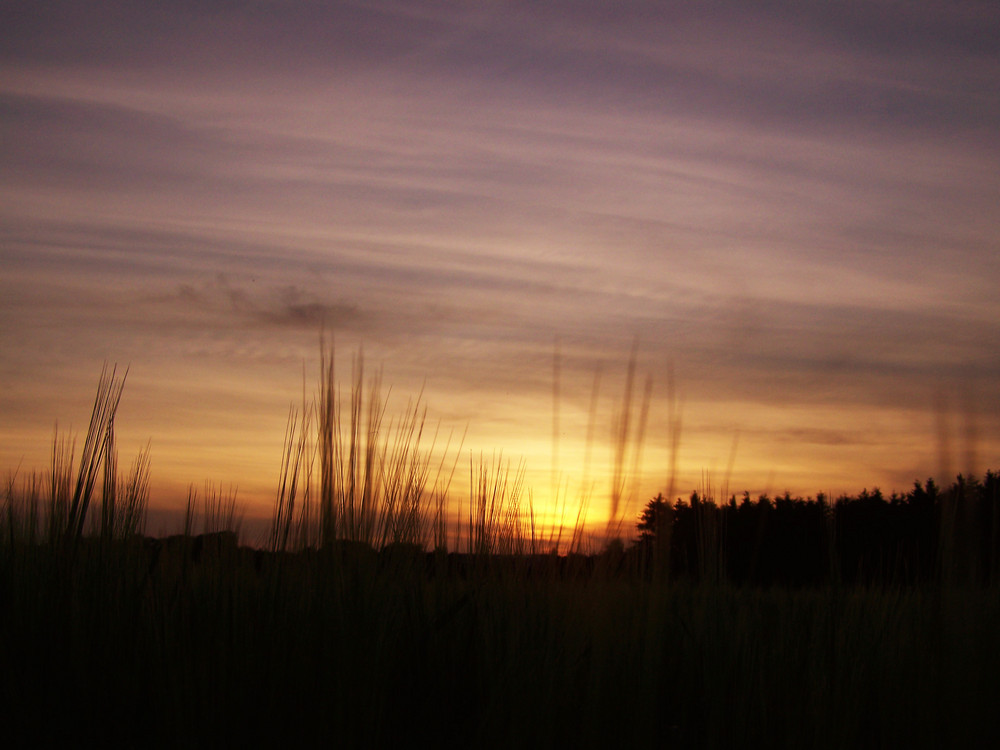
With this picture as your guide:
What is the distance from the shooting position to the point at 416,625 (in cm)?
330

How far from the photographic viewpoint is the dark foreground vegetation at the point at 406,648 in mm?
2596

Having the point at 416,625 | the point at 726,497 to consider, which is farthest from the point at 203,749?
the point at 726,497

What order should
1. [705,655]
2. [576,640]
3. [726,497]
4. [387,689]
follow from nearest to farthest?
[387,689]
[576,640]
[705,655]
[726,497]

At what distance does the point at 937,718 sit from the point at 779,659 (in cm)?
86

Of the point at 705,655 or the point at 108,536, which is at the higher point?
the point at 108,536

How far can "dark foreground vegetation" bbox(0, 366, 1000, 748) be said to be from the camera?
2596mm

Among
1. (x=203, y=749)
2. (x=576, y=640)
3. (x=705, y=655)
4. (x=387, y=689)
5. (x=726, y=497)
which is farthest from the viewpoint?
(x=726, y=497)

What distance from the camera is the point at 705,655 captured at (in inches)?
140

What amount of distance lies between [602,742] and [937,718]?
47.5 inches

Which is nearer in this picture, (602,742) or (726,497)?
(602,742)

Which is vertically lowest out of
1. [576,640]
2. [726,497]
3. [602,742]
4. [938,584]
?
[602,742]

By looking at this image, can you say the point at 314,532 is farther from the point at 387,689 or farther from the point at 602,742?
the point at 602,742

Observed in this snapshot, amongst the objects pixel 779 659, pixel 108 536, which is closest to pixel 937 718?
pixel 779 659

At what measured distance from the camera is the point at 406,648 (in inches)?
125
